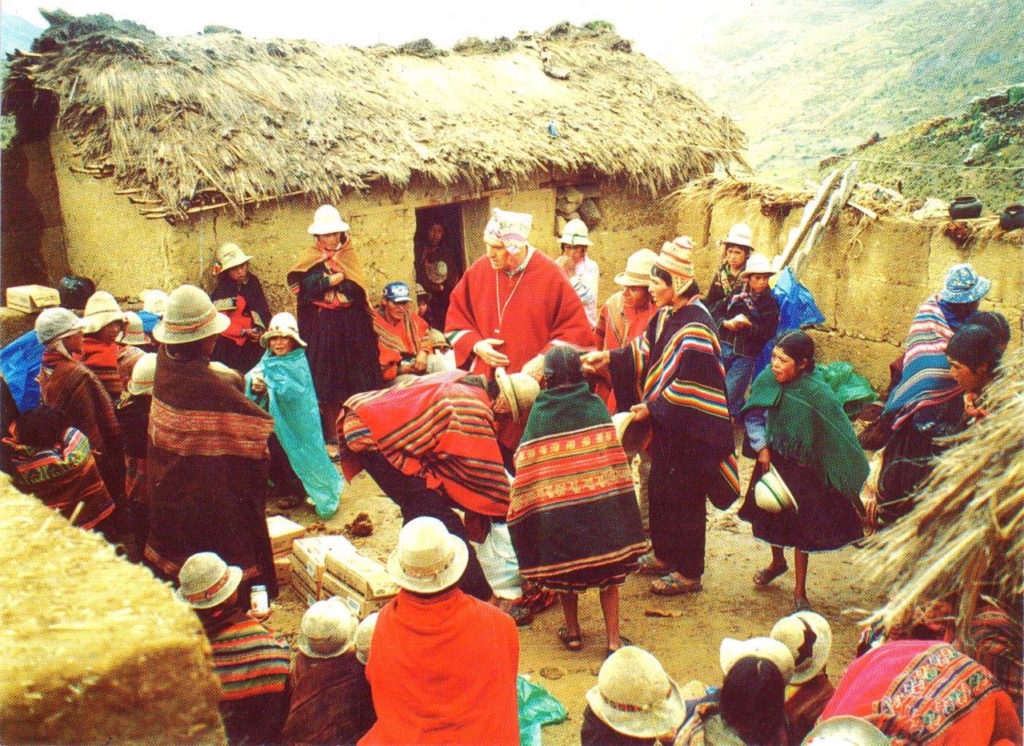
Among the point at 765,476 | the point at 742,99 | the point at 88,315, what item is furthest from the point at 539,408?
the point at 742,99

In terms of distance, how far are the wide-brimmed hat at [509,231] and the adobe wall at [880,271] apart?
3.60 meters

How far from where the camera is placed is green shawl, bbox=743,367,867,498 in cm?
475

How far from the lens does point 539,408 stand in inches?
175

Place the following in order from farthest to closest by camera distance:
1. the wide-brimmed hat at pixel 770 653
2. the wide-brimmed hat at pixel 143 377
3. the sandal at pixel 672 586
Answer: the sandal at pixel 672 586
the wide-brimmed hat at pixel 143 377
the wide-brimmed hat at pixel 770 653

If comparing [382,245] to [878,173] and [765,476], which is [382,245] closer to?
[765,476]

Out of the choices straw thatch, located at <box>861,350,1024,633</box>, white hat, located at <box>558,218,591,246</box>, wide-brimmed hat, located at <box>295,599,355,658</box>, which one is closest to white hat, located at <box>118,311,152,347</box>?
wide-brimmed hat, located at <box>295,599,355,658</box>

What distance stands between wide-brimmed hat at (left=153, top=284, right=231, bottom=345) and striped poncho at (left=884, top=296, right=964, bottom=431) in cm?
344

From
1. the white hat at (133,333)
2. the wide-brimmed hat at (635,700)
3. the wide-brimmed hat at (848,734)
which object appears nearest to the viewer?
the wide-brimmed hat at (848,734)

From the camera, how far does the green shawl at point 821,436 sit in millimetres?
4754

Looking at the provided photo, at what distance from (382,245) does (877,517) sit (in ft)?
17.9

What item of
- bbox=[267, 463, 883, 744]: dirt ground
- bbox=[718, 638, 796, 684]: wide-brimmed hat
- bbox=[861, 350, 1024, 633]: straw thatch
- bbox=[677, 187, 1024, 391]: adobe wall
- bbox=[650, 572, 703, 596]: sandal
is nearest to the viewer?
bbox=[861, 350, 1024, 633]: straw thatch

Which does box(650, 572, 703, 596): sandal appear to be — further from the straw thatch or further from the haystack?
the haystack

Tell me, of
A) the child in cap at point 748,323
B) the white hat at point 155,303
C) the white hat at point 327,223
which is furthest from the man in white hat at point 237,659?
the child in cap at point 748,323

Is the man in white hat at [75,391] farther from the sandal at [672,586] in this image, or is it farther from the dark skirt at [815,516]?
the dark skirt at [815,516]
